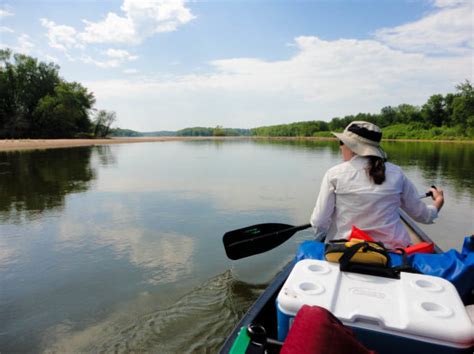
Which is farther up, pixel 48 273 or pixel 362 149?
pixel 362 149

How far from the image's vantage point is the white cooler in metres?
1.36

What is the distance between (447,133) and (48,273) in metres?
66.8

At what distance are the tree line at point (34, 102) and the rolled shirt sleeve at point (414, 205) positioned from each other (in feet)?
168

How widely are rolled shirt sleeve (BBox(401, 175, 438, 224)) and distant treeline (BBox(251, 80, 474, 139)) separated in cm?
5931

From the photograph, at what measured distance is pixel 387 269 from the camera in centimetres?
174

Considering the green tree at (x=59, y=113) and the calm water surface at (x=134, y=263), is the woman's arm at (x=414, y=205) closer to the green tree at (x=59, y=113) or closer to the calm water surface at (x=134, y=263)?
the calm water surface at (x=134, y=263)

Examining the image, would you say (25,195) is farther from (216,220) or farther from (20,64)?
(20,64)

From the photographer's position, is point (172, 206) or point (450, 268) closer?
point (450, 268)

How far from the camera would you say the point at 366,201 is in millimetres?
2365

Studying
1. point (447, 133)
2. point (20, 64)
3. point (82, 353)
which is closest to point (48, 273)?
point (82, 353)

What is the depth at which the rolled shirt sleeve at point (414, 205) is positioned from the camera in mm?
2447

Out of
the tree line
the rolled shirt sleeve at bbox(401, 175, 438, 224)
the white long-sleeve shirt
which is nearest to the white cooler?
the white long-sleeve shirt

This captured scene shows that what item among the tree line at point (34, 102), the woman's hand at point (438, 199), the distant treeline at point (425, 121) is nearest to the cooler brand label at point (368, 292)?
the woman's hand at point (438, 199)

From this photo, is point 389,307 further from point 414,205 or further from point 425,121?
point 425,121
